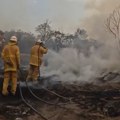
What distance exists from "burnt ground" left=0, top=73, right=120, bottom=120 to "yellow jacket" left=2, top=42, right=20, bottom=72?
1.04 metres

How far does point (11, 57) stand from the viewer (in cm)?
1217

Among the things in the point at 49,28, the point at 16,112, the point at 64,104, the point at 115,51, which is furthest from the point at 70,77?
the point at 49,28

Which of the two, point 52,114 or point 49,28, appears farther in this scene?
point 49,28

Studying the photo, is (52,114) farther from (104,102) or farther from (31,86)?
(31,86)

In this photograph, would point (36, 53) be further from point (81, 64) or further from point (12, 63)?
point (81, 64)

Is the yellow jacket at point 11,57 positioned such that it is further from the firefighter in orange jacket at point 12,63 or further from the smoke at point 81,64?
the smoke at point 81,64

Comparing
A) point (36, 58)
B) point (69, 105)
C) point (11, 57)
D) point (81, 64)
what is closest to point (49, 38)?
point (81, 64)

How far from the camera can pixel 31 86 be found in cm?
1380

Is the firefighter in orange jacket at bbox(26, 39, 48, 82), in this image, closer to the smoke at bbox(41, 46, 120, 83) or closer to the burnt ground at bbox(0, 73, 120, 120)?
the burnt ground at bbox(0, 73, 120, 120)

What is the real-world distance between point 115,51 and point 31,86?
9.13 m

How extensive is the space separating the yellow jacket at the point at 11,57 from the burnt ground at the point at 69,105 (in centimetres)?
104

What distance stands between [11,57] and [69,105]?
280 cm

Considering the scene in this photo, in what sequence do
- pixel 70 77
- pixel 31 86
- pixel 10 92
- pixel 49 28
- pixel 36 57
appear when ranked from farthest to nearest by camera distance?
pixel 49 28, pixel 70 77, pixel 36 57, pixel 31 86, pixel 10 92

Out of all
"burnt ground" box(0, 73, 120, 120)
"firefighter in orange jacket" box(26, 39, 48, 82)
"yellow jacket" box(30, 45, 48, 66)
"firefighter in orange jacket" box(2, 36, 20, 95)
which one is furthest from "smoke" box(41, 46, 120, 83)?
"firefighter in orange jacket" box(2, 36, 20, 95)
